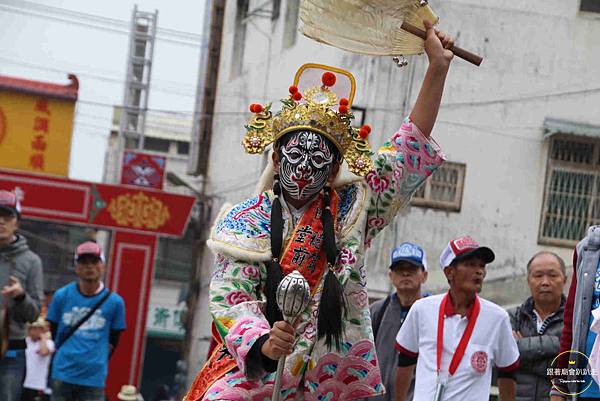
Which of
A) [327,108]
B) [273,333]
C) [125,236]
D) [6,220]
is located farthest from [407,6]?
[125,236]

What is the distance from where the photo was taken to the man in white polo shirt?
7523 millimetres

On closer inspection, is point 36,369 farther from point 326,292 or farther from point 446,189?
point 326,292

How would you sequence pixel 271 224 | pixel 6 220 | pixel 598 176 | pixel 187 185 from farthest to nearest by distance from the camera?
pixel 187 185 < pixel 598 176 < pixel 6 220 < pixel 271 224

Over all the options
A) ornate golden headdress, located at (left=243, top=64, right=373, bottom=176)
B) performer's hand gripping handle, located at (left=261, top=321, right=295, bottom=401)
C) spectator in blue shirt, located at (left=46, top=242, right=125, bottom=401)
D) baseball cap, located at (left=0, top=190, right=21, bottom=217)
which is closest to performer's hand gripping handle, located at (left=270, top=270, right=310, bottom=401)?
performer's hand gripping handle, located at (left=261, top=321, right=295, bottom=401)

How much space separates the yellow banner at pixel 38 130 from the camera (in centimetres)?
2994

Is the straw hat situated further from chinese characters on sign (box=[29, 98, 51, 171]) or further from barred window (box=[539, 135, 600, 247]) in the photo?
chinese characters on sign (box=[29, 98, 51, 171])

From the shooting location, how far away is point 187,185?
99.0 feet

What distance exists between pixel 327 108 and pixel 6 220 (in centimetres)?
473

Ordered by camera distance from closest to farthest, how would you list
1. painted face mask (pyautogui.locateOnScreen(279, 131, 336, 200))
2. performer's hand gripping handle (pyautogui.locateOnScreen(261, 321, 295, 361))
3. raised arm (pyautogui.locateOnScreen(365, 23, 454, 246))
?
performer's hand gripping handle (pyautogui.locateOnScreen(261, 321, 295, 361)), painted face mask (pyautogui.locateOnScreen(279, 131, 336, 200)), raised arm (pyautogui.locateOnScreen(365, 23, 454, 246))

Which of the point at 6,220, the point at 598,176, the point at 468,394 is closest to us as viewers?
the point at 468,394

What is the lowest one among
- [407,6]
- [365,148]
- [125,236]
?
[125,236]

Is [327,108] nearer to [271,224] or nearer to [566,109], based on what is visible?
[271,224]

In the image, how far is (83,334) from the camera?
444 inches

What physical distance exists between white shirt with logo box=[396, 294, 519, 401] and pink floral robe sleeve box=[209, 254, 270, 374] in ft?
8.10
